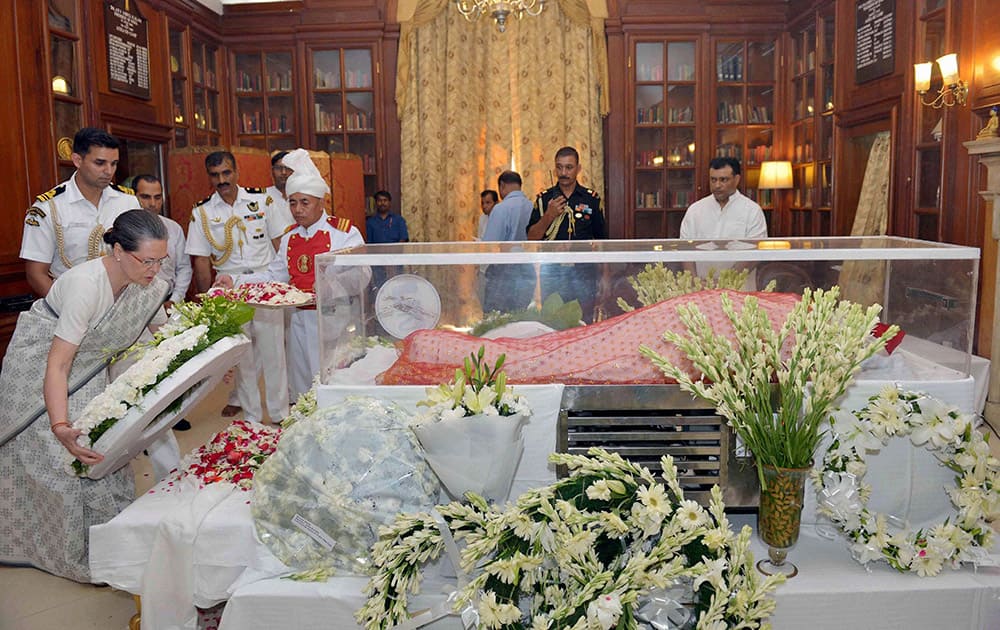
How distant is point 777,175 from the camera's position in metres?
7.19

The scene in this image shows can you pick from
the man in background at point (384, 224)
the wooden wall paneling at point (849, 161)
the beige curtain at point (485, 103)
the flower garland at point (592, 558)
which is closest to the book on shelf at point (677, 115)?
the beige curtain at point (485, 103)

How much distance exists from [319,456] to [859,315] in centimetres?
111

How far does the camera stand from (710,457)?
185 centimetres

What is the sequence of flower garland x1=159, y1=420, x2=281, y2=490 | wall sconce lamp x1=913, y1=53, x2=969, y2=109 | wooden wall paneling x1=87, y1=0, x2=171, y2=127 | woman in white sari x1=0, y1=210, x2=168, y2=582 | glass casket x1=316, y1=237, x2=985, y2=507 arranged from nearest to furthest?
1. glass casket x1=316, y1=237, x2=985, y2=507
2. flower garland x1=159, y1=420, x2=281, y2=490
3. woman in white sari x1=0, y1=210, x2=168, y2=582
4. wall sconce lamp x1=913, y1=53, x2=969, y2=109
5. wooden wall paneling x1=87, y1=0, x2=171, y2=127

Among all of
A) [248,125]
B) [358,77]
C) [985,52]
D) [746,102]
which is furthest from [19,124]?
[746,102]

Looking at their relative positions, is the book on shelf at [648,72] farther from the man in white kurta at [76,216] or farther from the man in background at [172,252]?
the man in white kurta at [76,216]

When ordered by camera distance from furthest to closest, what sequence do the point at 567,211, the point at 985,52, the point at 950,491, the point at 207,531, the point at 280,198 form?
the point at 280,198 → the point at 985,52 → the point at 567,211 → the point at 207,531 → the point at 950,491

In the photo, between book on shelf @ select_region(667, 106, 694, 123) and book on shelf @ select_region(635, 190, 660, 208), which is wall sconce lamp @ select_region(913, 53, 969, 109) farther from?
book on shelf @ select_region(635, 190, 660, 208)

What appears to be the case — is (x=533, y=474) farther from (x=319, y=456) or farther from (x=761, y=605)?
(x=761, y=605)

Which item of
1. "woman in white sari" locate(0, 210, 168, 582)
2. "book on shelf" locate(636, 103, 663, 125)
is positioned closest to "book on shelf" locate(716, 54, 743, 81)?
"book on shelf" locate(636, 103, 663, 125)

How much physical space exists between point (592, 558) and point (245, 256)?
3690 millimetres

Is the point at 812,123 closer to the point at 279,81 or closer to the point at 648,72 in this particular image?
the point at 648,72

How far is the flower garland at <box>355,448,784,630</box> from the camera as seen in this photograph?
138cm

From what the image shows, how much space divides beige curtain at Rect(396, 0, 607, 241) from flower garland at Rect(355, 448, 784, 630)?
250 inches
